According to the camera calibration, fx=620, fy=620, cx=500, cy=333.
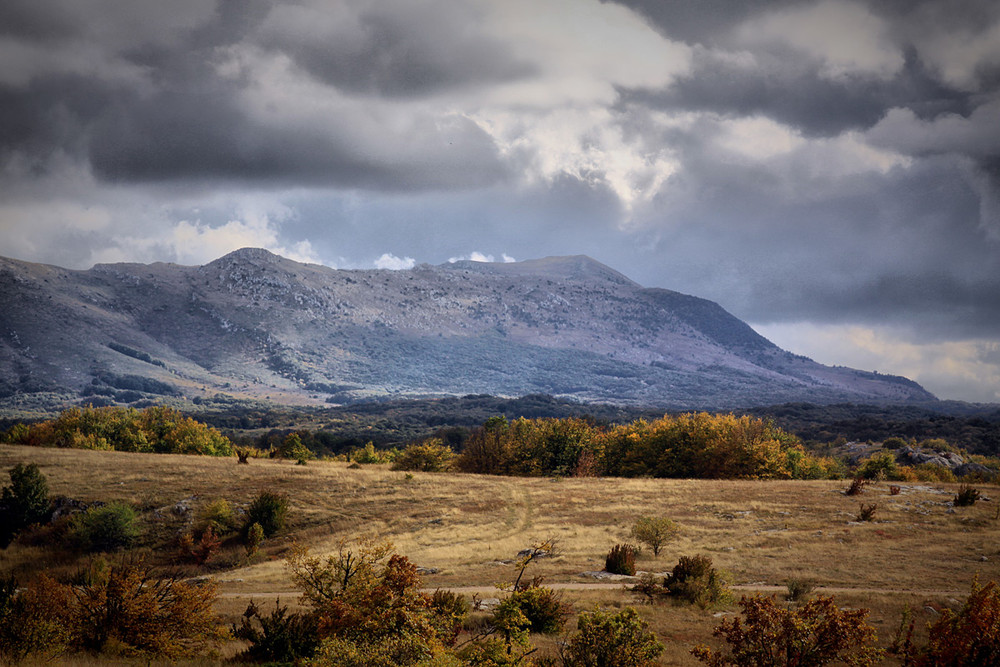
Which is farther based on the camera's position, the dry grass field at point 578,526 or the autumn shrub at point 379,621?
the dry grass field at point 578,526

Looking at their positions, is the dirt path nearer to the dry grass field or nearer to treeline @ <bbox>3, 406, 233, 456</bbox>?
the dry grass field

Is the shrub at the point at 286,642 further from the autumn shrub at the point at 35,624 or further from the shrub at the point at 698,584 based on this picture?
the shrub at the point at 698,584

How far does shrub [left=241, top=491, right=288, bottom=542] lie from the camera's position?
37.7 metres

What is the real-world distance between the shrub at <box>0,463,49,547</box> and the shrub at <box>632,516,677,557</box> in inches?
1376

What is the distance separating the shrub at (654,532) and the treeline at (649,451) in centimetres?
3341

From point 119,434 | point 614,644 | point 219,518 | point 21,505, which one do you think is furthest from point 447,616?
point 119,434

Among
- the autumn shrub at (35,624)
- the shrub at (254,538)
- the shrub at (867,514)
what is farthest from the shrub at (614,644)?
the shrub at (867,514)

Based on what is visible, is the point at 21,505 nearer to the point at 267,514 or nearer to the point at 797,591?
the point at 267,514

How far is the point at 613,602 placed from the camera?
19.9m

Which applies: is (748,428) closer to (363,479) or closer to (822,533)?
(822,533)

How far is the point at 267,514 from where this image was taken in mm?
38312

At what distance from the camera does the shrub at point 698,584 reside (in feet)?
66.3

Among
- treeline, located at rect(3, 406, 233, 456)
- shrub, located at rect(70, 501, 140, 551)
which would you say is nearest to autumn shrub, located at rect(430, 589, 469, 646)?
shrub, located at rect(70, 501, 140, 551)

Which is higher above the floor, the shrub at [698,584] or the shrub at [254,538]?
the shrub at [698,584]
